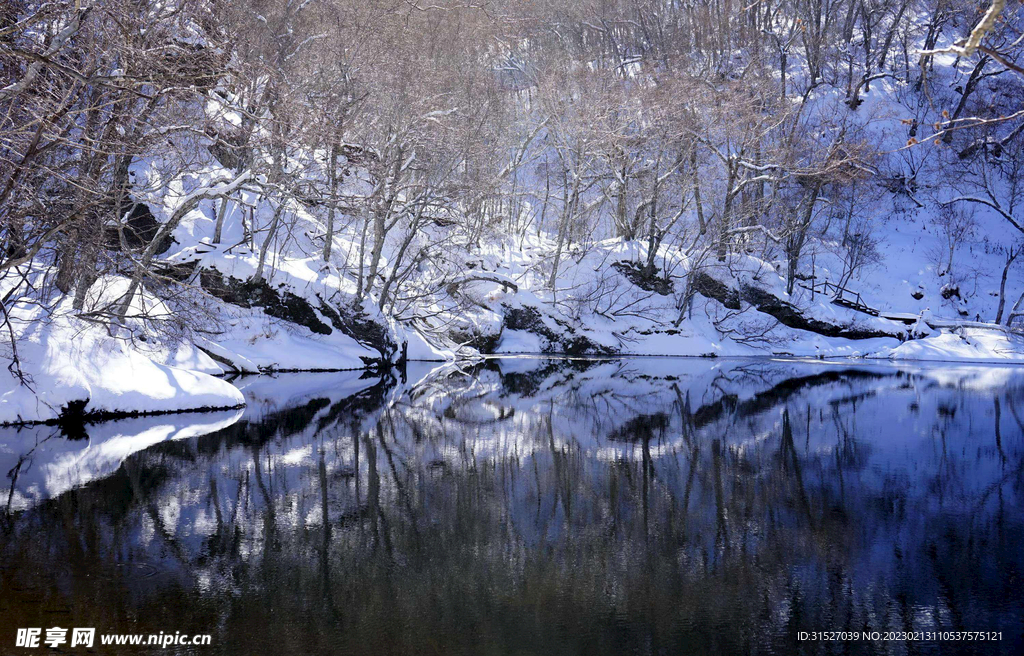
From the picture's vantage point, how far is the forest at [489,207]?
14.5 m

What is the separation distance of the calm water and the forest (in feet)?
13.9

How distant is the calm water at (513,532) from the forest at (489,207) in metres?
4.24

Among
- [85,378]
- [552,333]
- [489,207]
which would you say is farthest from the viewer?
[489,207]

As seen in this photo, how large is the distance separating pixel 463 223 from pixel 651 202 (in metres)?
8.01

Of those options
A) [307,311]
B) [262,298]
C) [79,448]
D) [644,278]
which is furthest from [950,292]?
[79,448]

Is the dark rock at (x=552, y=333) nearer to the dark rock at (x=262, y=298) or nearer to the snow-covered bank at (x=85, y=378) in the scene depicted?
the dark rock at (x=262, y=298)

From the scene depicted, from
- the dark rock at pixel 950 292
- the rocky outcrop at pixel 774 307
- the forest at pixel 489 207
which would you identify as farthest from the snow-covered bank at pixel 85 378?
the dark rock at pixel 950 292

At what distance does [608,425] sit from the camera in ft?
46.1

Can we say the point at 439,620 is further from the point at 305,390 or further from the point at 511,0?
the point at 511,0

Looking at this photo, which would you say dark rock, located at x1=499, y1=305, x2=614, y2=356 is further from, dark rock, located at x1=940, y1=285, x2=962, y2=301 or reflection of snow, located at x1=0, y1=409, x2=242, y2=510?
dark rock, located at x1=940, y1=285, x2=962, y2=301

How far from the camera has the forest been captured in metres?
14.5

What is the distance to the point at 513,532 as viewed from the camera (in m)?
7.50

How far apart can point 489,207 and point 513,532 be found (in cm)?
2977

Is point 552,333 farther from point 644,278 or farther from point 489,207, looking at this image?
point 489,207
